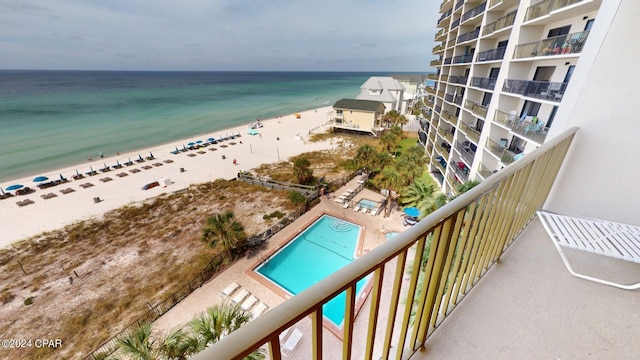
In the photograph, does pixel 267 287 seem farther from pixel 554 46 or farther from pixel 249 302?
pixel 554 46

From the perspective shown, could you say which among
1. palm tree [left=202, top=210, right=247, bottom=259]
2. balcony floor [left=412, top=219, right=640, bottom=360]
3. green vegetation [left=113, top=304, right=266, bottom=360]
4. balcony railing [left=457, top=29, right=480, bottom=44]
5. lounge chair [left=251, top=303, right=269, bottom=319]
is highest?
balcony railing [left=457, top=29, right=480, bottom=44]

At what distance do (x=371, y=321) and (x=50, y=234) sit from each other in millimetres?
28294

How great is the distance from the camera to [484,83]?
1742 cm

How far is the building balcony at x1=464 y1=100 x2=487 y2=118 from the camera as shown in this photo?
56.4 ft

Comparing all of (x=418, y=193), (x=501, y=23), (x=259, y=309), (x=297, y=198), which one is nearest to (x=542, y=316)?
(x=259, y=309)

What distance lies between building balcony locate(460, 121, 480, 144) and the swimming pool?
29.0 ft

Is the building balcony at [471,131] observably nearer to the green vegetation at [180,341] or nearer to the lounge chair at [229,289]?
the lounge chair at [229,289]

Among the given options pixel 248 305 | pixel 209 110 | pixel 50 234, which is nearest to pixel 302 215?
pixel 248 305

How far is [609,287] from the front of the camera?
9.97 ft

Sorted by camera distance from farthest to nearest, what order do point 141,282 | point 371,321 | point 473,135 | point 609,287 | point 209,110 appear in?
point 209,110
point 473,135
point 141,282
point 609,287
point 371,321

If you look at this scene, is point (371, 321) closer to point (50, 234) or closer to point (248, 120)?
point (50, 234)

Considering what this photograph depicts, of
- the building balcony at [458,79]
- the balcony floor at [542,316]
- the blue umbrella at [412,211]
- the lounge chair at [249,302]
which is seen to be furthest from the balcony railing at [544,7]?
the lounge chair at [249,302]

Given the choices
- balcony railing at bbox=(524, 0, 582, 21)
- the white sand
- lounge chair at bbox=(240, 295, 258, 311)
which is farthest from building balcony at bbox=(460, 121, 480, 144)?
the white sand

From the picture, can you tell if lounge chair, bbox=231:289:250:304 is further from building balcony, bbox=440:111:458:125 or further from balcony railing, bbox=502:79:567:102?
building balcony, bbox=440:111:458:125
